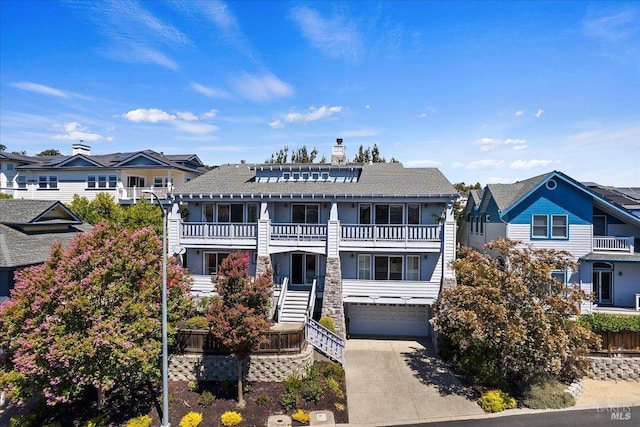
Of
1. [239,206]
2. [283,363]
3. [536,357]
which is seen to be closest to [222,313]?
[283,363]

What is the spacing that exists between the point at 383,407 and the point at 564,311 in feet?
27.7

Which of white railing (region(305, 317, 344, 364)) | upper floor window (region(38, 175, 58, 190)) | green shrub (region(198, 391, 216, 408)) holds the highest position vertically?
upper floor window (region(38, 175, 58, 190))

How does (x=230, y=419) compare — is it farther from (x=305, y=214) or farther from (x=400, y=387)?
(x=305, y=214)

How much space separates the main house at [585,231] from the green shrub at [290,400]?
15.8 m

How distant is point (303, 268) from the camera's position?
862 inches

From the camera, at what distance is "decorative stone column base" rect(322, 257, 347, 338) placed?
19359 millimetres

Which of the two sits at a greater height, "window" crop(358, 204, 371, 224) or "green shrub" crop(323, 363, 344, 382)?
"window" crop(358, 204, 371, 224)

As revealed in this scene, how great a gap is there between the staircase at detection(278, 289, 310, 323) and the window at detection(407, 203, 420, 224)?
768 centimetres

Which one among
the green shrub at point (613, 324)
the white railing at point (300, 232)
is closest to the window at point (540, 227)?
the green shrub at point (613, 324)

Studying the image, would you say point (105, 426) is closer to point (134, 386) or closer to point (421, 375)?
point (134, 386)

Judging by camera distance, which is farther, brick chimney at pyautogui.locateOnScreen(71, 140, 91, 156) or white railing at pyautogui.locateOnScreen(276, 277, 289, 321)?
brick chimney at pyautogui.locateOnScreen(71, 140, 91, 156)

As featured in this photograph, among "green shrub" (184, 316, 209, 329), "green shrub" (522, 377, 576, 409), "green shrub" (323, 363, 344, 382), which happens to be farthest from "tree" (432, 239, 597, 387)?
"green shrub" (184, 316, 209, 329)

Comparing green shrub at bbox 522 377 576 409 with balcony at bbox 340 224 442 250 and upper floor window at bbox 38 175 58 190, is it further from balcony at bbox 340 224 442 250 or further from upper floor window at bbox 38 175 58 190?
upper floor window at bbox 38 175 58 190

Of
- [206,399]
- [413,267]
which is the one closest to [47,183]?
[206,399]
